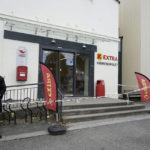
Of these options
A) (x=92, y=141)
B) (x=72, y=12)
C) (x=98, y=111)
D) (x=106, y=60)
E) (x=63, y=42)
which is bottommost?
(x=92, y=141)

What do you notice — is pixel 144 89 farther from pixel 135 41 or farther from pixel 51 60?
pixel 135 41

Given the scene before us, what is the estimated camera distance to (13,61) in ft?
22.7

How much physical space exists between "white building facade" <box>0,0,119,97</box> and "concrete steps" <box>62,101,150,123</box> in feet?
7.87

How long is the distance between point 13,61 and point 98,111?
13.6ft

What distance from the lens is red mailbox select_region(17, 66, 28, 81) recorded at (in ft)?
22.4

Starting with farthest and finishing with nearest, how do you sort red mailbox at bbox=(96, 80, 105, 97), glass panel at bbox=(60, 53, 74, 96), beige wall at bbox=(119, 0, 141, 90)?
1. beige wall at bbox=(119, 0, 141, 90)
2. red mailbox at bbox=(96, 80, 105, 97)
3. glass panel at bbox=(60, 53, 74, 96)

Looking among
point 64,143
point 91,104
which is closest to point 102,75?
point 91,104

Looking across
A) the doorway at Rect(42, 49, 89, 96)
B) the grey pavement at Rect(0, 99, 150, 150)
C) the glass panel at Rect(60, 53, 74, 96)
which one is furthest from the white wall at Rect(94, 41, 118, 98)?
the grey pavement at Rect(0, 99, 150, 150)

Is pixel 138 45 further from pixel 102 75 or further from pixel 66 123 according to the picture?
pixel 66 123

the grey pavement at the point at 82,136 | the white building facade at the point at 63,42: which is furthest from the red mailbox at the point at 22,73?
the grey pavement at the point at 82,136

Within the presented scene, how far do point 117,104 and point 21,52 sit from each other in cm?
484

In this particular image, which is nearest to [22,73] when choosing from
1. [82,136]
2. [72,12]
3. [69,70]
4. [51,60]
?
[51,60]

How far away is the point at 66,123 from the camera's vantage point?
17.0ft

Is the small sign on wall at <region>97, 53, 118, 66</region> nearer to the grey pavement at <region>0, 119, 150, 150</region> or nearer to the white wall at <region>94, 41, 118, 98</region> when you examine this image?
the white wall at <region>94, 41, 118, 98</region>
